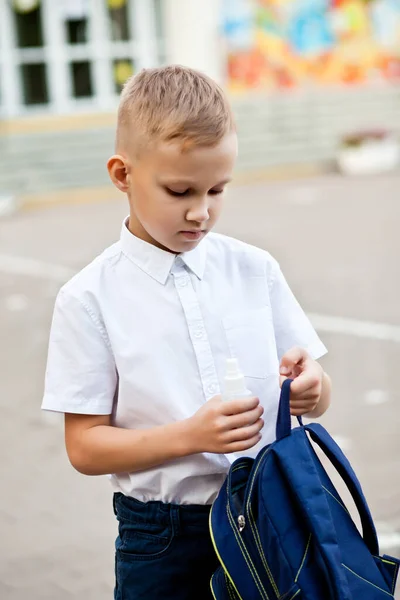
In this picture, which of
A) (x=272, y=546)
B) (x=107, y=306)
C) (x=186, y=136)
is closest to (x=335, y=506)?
(x=272, y=546)

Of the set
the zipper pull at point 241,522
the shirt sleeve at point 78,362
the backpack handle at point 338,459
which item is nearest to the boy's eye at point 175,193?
the shirt sleeve at point 78,362

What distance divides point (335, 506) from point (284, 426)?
173 millimetres

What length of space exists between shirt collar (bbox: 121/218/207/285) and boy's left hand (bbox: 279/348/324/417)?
0.24 metres

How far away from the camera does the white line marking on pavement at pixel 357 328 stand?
17.9ft

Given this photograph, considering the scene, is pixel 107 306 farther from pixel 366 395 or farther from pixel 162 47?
pixel 162 47

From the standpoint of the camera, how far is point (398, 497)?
11.0ft

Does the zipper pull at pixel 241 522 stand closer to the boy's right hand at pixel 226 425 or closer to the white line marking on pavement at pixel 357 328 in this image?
the boy's right hand at pixel 226 425

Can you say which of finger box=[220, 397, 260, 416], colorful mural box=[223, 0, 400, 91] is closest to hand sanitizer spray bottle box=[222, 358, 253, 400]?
finger box=[220, 397, 260, 416]

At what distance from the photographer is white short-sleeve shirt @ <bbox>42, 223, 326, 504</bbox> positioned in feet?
5.51

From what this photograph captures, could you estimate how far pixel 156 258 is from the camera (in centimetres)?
173

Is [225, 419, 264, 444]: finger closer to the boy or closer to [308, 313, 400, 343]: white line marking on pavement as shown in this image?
the boy

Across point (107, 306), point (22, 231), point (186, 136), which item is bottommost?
point (22, 231)

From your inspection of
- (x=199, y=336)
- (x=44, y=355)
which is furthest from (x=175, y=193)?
(x=44, y=355)

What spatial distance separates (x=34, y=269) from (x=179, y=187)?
685 cm
